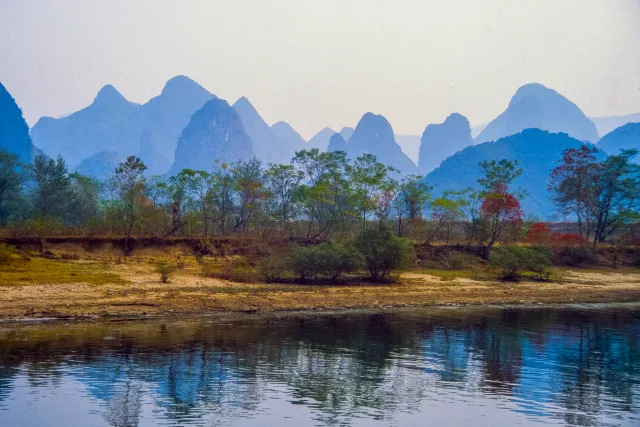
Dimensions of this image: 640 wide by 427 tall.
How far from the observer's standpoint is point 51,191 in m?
55.2

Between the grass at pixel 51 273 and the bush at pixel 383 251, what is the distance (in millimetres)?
16219

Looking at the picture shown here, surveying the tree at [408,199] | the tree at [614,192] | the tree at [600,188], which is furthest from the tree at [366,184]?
the tree at [614,192]

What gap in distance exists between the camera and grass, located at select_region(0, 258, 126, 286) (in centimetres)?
2998

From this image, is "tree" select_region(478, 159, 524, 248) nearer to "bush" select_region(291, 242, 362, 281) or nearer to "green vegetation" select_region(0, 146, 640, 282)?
"green vegetation" select_region(0, 146, 640, 282)

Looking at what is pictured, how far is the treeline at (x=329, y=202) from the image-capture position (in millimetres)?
53438

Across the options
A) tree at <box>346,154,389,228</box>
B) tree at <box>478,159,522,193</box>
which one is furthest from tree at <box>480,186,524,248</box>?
tree at <box>346,154,389,228</box>

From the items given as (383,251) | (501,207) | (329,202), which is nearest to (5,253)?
(383,251)

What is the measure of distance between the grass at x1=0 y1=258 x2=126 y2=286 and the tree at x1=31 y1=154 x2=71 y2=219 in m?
21.4

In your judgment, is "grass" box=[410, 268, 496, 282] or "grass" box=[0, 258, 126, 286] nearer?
"grass" box=[0, 258, 126, 286]

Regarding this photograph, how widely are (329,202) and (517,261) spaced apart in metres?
17.7

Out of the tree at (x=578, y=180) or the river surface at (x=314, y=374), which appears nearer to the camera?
the river surface at (x=314, y=374)

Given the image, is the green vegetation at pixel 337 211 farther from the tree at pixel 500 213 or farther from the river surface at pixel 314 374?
the river surface at pixel 314 374

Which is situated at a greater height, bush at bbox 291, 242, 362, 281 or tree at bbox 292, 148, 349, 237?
tree at bbox 292, 148, 349, 237

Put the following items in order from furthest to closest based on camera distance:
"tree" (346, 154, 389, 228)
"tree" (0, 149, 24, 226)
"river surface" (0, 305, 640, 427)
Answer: "tree" (346, 154, 389, 228) < "tree" (0, 149, 24, 226) < "river surface" (0, 305, 640, 427)
